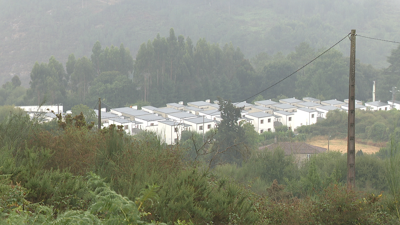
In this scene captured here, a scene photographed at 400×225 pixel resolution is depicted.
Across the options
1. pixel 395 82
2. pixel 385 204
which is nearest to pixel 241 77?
pixel 395 82

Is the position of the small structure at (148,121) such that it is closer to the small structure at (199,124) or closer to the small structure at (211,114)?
the small structure at (199,124)

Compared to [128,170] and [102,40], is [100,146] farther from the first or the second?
[102,40]

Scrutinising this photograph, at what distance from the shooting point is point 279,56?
84.1 metres

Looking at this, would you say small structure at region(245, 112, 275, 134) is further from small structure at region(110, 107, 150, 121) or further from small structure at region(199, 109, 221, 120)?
small structure at region(110, 107, 150, 121)

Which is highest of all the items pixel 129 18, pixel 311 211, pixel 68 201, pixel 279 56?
pixel 129 18

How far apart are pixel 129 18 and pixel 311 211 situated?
138m

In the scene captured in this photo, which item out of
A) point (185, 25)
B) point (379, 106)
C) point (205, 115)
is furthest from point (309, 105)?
point (185, 25)

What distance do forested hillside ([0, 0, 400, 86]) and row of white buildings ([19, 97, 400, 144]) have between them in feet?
193

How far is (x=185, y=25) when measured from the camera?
138 m

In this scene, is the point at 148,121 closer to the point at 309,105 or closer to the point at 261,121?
the point at 261,121

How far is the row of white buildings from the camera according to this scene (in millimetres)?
42062

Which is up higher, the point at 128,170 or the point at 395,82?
the point at 395,82

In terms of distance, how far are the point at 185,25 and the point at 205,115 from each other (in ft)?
312

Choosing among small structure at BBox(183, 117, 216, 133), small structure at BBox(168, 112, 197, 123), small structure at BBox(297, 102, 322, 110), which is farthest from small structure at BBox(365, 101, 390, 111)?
small structure at BBox(168, 112, 197, 123)
